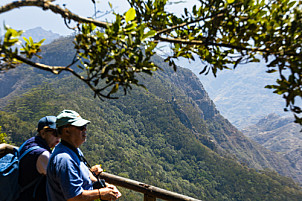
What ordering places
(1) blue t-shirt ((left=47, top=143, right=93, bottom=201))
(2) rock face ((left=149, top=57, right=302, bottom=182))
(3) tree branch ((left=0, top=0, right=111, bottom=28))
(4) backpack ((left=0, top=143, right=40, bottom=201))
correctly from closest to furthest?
(3) tree branch ((left=0, top=0, right=111, bottom=28)) → (1) blue t-shirt ((left=47, top=143, right=93, bottom=201)) → (4) backpack ((left=0, top=143, right=40, bottom=201)) → (2) rock face ((left=149, top=57, right=302, bottom=182))

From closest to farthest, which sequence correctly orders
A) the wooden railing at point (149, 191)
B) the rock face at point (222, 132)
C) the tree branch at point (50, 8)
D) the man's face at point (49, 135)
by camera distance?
the tree branch at point (50, 8), the man's face at point (49, 135), the wooden railing at point (149, 191), the rock face at point (222, 132)

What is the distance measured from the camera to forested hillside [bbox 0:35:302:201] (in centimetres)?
7550

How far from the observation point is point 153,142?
99.8 meters

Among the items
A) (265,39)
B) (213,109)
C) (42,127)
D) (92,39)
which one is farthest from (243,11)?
(213,109)

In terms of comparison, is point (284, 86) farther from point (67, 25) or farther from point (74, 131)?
point (74, 131)

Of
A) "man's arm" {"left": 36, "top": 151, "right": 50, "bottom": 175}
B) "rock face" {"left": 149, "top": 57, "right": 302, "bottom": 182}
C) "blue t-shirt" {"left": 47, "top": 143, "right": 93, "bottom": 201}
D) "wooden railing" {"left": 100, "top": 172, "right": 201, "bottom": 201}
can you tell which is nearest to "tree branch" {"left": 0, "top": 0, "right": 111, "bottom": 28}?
"blue t-shirt" {"left": 47, "top": 143, "right": 93, "bottom": 201}

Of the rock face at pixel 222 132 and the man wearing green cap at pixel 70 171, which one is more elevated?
the rock face at pixel 222 132

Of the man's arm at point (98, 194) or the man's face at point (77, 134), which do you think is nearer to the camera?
the man's arm at point (98, 194)

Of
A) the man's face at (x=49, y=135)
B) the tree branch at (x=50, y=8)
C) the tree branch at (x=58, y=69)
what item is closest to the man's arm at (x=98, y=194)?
the man's face at (x=49, y=135)

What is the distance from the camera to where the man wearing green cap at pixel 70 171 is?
1886 mm

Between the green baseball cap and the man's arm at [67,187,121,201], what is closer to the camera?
the man's arm at [67,187,121,201]

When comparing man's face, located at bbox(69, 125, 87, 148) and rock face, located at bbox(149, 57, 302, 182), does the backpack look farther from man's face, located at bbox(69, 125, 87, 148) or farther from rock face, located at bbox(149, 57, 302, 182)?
rock face, located at bbox(149, 57, 302, 182)

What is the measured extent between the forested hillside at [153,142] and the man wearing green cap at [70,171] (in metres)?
56.9

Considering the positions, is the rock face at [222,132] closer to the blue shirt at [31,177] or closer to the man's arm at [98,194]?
the man's arm at [98,194]
